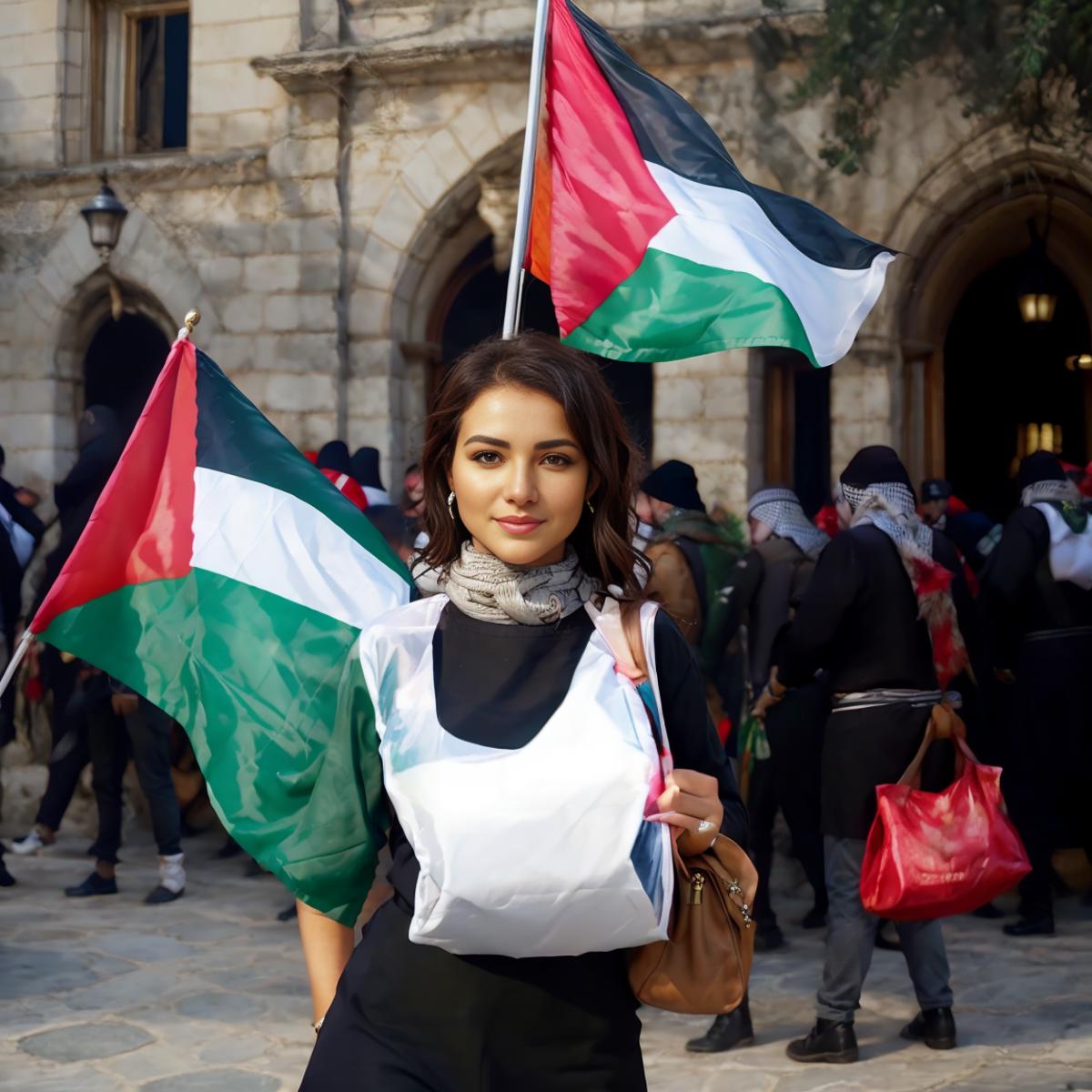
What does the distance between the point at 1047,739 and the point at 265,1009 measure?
359 cm

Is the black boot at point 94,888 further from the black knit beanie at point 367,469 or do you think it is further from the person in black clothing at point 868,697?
the person in black clothing at point 868,697

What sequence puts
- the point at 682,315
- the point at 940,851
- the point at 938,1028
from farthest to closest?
the point at 938,1028
the point at 940,851
the point at 682,315

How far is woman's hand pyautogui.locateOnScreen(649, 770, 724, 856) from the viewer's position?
212 cm

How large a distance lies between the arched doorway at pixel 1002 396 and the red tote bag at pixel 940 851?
11541 millimetres

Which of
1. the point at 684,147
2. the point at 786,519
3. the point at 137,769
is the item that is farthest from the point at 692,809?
the point at 137,769

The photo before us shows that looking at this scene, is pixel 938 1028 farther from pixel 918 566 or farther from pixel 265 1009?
pixel 265 1009

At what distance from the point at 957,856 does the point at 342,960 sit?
2958 mm

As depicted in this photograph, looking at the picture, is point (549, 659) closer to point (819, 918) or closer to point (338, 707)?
point (338, 707)

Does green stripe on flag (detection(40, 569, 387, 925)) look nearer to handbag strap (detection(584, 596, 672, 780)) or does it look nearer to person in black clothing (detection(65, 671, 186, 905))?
handbag strap (detection(584, 596, 672, 780))

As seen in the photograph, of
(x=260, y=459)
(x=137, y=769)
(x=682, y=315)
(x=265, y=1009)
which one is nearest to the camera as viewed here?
(x=260, y=459)

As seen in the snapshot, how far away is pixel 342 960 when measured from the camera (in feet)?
7.93

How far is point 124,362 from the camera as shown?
14227 mm

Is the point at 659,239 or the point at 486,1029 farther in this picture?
the point at 659,239

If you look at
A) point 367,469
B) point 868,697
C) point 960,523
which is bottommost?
point 868,697
